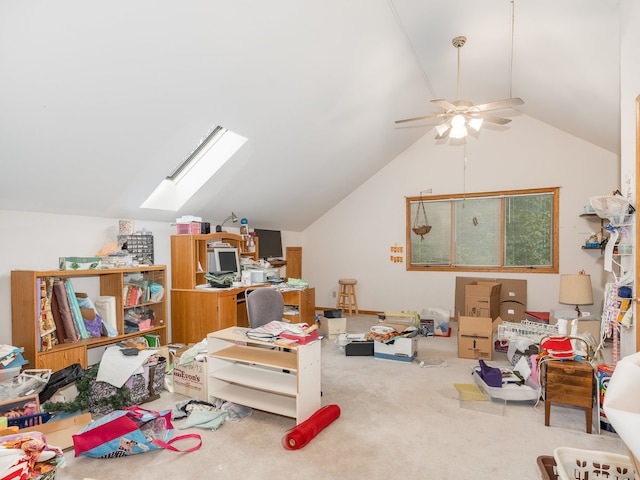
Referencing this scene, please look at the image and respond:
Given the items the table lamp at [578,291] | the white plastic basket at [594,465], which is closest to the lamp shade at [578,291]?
the table lamp at [578,291]

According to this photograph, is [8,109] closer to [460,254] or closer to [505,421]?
[505,421]

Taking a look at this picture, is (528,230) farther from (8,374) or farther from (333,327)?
(8,374)

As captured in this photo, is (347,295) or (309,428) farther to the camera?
(347,295)

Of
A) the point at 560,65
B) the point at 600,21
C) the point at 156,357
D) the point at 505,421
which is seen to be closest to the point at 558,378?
the point at 505,421

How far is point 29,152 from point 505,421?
13.2 feet

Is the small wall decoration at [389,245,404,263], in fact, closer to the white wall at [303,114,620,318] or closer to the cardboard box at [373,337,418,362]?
the white wall at [303,114,620,318]

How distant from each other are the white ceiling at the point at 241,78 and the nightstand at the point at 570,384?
8.19 feet

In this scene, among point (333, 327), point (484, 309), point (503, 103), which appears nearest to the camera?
point (503, 103)

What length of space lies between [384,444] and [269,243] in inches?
172

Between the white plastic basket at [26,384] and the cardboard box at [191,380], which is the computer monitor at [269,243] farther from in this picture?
the white plastic basket at [26,384]

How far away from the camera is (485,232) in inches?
237

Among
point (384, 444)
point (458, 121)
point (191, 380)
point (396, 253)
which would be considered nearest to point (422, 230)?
point (396, 253)

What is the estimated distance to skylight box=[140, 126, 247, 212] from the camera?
4.07m

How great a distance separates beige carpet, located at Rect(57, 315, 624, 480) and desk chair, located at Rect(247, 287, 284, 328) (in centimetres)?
82
